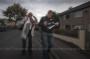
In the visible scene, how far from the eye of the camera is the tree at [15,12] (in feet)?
18.6

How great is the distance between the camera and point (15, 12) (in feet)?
19.3

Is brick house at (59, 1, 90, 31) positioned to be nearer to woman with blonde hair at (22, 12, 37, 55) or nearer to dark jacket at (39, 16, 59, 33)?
dark jacket at (39, 16, 59, 33)

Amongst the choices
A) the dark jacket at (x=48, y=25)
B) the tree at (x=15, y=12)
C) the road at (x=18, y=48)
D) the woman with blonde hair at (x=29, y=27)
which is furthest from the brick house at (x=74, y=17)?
the tree at (x=15, y=12)

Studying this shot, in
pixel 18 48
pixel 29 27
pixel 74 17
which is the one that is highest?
pixel 74 17

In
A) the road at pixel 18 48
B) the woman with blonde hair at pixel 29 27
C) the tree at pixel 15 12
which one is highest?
the tree at pixel 15 12

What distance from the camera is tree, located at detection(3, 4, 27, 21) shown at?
568 centimetres

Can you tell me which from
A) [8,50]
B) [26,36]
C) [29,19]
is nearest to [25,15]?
[29,19]

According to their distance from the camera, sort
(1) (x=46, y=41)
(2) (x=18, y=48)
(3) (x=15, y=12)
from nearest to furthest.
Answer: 1. (3) (x=15, y=12)
2. (1) (x=46, y=41)
3. (2) (x=18, y=48)

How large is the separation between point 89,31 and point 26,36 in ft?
18.1

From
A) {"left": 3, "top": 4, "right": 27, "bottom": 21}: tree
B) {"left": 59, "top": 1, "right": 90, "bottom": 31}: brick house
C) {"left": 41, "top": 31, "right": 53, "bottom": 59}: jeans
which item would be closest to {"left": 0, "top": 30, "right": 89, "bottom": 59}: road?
{"left": 41, "top": 31, "right": 53, "bottom": 59}: jeans

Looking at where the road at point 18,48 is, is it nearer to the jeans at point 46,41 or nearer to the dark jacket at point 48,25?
the jeans at point 46,41

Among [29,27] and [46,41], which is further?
[29,27]

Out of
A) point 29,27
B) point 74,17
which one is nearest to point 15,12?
point 29,27

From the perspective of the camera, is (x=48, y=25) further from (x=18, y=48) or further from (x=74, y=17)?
(x=74, y=17)
